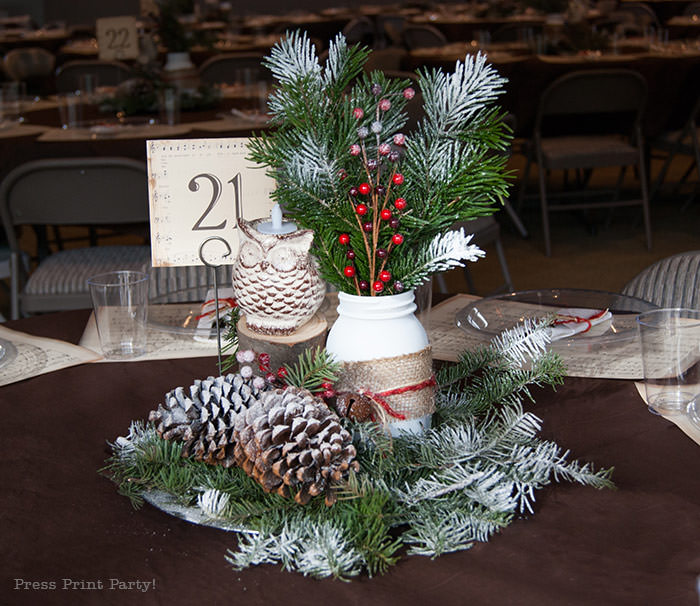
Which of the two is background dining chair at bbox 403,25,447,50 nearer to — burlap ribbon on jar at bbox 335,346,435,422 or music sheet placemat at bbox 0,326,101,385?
music sheet placemat at bbox 0,326,101,385

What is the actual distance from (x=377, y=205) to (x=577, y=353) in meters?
0.46

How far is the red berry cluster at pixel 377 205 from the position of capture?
773 mm

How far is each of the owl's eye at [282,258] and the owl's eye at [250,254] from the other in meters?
0.01

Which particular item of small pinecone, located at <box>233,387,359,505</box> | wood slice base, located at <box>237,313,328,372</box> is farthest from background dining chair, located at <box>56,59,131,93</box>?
small pinecone, located at <box>233,387,359,505</box>

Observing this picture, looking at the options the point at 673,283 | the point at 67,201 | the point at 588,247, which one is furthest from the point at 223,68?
the point at 673,283

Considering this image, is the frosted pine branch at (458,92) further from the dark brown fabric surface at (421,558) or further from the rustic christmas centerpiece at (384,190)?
the dark brown fabric surface at (421,558)

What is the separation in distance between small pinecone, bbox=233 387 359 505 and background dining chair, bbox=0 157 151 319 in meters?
1.59

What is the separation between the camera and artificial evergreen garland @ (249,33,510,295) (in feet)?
2.56

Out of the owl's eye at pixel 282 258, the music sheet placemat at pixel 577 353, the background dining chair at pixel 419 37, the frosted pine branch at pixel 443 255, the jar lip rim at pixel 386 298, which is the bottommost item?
the music sheet placemat at pixel 577 353

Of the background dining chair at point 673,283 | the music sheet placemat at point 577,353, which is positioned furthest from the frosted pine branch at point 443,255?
the background dining chair at point 673,283

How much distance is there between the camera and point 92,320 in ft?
4.34

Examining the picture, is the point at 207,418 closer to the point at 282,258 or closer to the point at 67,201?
the point at 282,258

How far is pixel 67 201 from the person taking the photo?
226cm

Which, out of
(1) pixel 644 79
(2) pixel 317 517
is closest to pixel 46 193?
(2) pixel 317 517
